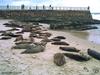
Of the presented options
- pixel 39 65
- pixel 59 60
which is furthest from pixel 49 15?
pixel 39 65

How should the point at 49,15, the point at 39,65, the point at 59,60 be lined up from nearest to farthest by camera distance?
the point at 39,65, the point at 59,60, the point at 49,15

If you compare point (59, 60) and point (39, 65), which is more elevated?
point (59, 60)

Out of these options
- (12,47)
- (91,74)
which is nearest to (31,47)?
(12,47)

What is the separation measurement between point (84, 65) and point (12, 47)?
666cm

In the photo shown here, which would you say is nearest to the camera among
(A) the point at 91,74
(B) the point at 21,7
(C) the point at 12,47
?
(A) the point at 91,74

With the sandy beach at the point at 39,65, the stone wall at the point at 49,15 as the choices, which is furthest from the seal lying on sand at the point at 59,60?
the stone wall at the point at 49,15

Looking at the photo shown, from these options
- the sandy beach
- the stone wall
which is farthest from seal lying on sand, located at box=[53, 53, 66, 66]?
the stone wall

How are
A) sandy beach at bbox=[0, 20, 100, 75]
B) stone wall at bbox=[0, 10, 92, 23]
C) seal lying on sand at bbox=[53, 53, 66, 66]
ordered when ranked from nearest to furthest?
1. sandy beach at bbox=[0, 20, 100, 75]
2. seal lying on sand at bbox=[53, 53, 66, 66]
3. stone wall at bbox=[0, 10, 92, 23]

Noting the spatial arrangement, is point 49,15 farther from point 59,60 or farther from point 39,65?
point 39,65

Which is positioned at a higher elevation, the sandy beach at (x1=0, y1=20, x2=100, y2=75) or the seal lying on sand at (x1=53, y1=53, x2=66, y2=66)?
the seal lying on sand at (x1=53, y1=53, x2=66, y2=66)

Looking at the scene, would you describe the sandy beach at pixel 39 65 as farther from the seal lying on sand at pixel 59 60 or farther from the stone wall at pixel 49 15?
the stone wall at pixel 49 15

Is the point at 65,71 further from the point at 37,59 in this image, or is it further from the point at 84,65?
the point at 37,59

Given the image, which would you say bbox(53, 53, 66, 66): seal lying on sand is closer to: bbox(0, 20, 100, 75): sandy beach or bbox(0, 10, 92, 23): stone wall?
bbox(0, 20, 100, 75): sandy beach

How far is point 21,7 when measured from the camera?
232 feet
